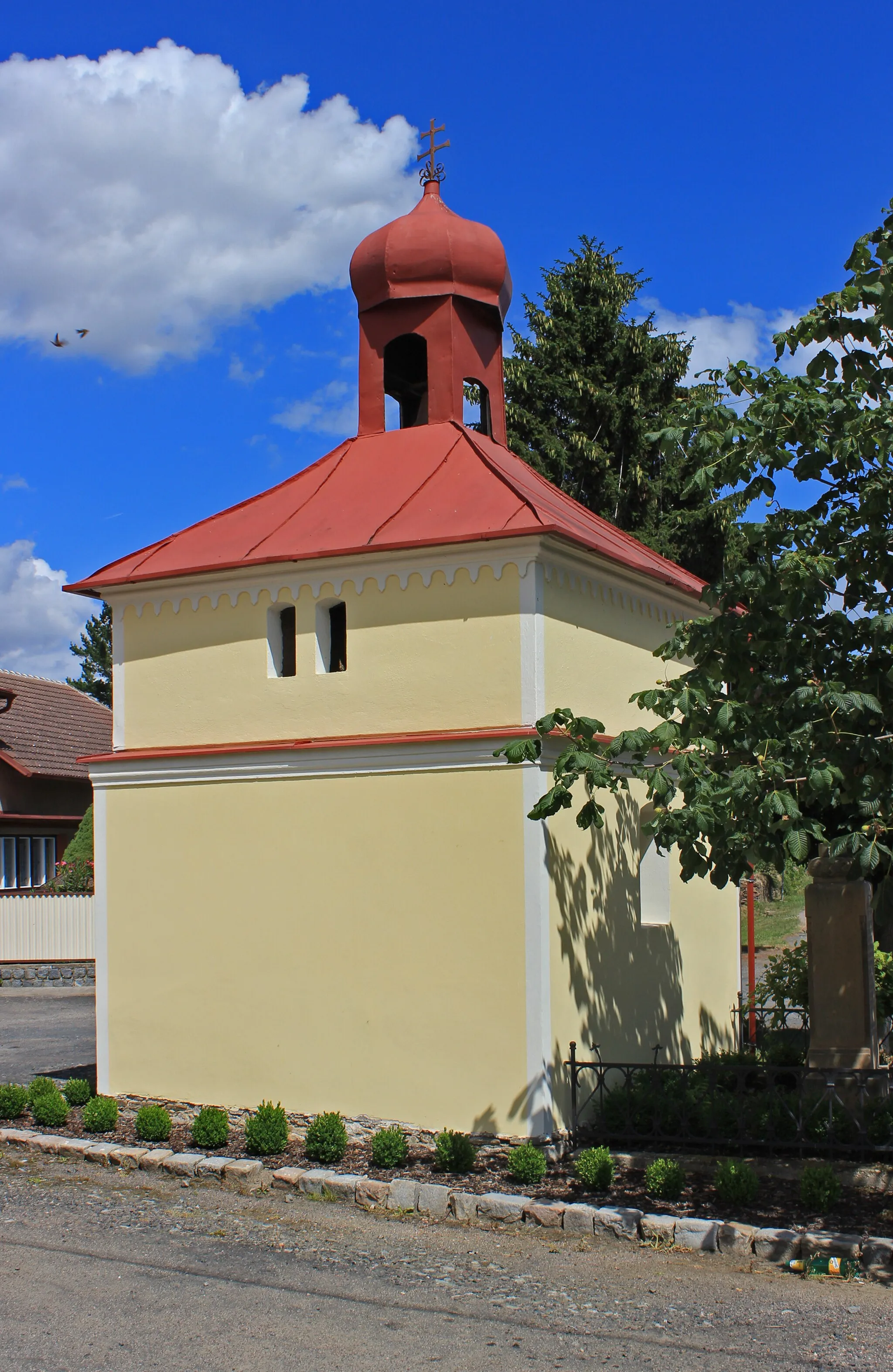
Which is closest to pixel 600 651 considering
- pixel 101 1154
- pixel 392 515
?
pixel 392 515

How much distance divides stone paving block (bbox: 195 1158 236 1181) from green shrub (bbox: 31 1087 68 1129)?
2073 mm

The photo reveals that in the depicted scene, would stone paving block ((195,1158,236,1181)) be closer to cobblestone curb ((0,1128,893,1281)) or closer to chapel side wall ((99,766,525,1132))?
cobblestone curb ((0,1128,893,1281))

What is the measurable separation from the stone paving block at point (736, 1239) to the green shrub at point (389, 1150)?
8.80ft

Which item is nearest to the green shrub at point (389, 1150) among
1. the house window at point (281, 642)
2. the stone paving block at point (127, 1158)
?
the stone paving block at point (127, 1158)

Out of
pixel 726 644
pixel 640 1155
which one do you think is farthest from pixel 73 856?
pixel 726 644

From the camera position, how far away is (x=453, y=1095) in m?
9.73

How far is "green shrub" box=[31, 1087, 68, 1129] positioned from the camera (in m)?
10.8

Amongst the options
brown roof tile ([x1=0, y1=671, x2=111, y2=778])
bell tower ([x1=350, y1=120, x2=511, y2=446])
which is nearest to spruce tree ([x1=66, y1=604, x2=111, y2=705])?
brown roof tile ([x1=0, y1=671, x2=111, y2=778])

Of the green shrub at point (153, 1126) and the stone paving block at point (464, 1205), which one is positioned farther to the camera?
the green shrub at point (153, 1126)

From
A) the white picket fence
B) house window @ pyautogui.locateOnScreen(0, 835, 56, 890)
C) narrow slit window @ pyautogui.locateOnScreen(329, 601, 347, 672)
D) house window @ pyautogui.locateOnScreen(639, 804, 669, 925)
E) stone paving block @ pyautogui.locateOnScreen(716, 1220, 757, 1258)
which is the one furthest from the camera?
house window @ pyautogui.locateOnScreen(0, 835, 56, 890)

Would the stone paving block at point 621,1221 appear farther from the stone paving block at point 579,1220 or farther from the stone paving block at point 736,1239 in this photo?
the stone paving block at point 736,1239

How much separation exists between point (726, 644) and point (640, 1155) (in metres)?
4.12

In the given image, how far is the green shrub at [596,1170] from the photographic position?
28.0ft

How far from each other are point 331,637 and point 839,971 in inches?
211
